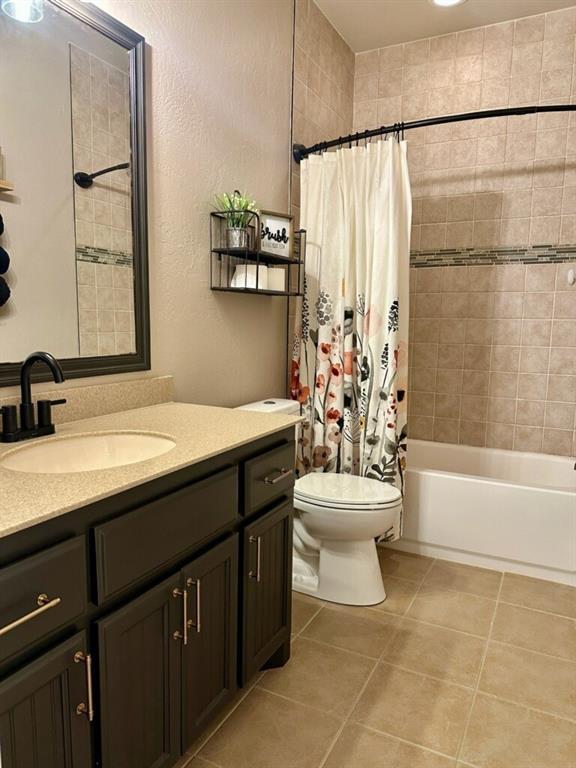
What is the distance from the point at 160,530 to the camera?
3.75 ft

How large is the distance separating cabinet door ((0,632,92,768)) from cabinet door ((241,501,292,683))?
56 cm

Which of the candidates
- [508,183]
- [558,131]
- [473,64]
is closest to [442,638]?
[508,183]

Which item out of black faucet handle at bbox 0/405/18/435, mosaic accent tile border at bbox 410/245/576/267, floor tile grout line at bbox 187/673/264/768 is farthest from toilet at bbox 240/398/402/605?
mosaic accent tile border at bbox 410/245/576/267

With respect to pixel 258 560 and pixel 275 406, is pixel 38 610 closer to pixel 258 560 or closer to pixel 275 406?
pixel 258 560

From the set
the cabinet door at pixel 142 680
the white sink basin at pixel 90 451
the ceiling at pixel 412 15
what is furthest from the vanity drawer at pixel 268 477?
the ceiling at pixel 412 15

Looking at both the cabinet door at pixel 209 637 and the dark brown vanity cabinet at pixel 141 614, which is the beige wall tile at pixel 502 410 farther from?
the cabinet door at pixel 209 637

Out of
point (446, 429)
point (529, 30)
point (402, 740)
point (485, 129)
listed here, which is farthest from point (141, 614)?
point (529, 30)

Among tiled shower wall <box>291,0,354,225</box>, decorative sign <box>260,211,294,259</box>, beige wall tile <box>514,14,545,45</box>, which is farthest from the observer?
beige wall tile <box>514,14,545,45</box>

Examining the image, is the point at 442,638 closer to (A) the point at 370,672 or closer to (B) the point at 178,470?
(A) the point at 370,672

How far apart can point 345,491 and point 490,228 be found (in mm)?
1841

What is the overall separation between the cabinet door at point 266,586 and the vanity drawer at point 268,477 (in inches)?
1.9

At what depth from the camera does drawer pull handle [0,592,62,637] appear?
827 millimetres

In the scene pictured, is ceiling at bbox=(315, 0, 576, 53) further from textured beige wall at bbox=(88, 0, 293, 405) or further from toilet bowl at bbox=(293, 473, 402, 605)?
toilet bowl at bbox=(293, 473, 402, 605)

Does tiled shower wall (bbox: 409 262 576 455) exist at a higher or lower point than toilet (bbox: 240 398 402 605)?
higher
